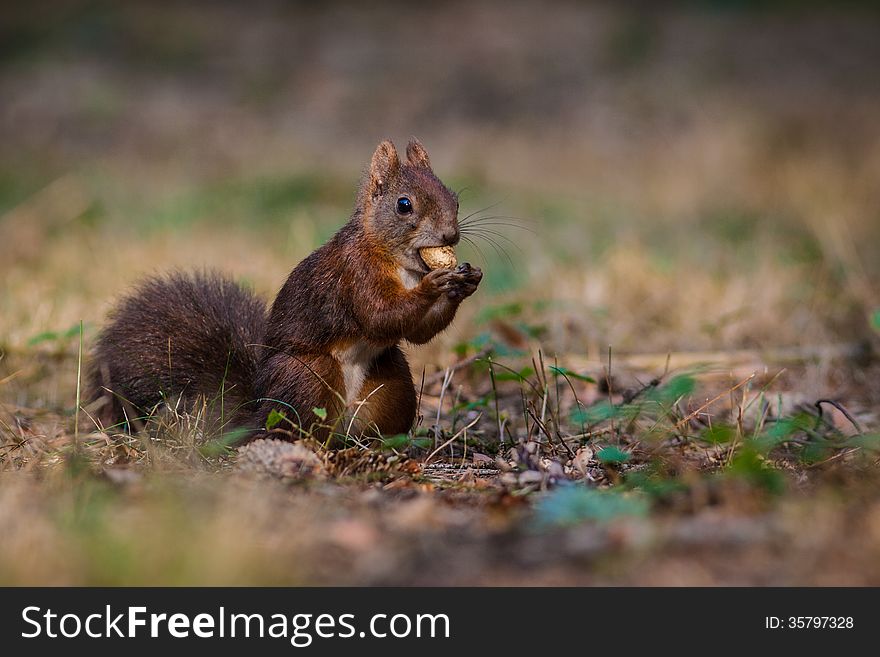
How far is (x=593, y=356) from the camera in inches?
185

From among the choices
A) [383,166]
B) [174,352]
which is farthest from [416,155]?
[174,352]

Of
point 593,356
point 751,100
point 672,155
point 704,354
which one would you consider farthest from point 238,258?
point 751,100

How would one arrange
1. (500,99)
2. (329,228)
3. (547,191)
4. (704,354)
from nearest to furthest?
(704,354) → (329,228) → (547,191) → (500,99)

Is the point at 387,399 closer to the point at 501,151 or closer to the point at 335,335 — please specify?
the point at 335,335

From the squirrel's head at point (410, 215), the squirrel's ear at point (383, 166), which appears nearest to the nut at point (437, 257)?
the squirrel's head at point (410, 215)

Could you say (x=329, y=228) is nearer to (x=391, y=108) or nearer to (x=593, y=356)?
(x=593, y=356)

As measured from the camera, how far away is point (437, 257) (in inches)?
133

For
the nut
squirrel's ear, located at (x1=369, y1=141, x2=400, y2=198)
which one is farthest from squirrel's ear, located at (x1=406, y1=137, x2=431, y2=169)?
the nut

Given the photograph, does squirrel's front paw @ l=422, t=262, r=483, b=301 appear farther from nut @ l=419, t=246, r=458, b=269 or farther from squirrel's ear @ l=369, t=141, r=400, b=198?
squirrel's ear @ l=369, t=141, r=400, b=198

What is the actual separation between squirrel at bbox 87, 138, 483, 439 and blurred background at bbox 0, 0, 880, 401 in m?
0.70

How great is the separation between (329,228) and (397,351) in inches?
151

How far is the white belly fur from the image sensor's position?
3.35 metres

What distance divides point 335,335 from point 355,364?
130mm

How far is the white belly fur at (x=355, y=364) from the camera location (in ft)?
11.0
